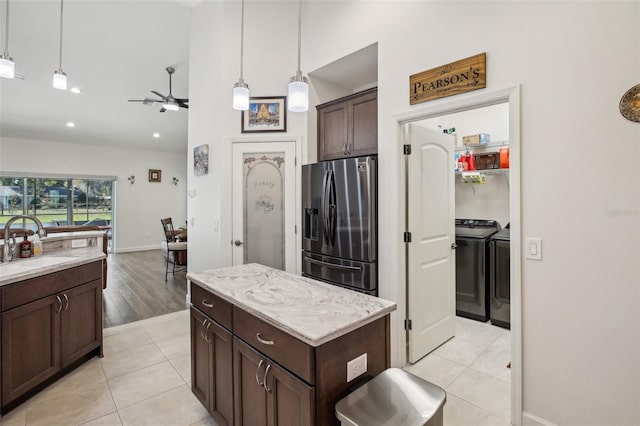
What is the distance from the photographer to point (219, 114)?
3.54m

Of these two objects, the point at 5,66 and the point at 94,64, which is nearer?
the point at 5,66

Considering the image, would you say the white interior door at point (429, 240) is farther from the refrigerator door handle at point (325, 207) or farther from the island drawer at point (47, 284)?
the island drawer at point (47, 284)

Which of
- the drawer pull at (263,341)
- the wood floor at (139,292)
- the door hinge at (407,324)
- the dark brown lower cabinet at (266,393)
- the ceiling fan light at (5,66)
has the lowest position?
the wood floor at (139,292)

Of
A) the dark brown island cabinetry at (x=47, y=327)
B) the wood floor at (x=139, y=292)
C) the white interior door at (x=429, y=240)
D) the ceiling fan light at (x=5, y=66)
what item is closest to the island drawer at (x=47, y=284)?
the dark brown island cabinetry at (x=47, y=327)

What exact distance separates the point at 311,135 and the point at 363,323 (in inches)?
98.9

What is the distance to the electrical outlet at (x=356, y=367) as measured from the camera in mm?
1271

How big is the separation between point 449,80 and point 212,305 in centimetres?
220

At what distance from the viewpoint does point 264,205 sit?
3.52 m

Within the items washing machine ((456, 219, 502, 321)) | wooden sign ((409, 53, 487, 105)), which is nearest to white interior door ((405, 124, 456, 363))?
wooden sign ((409, 53, 487, 105))

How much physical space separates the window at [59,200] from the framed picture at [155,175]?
98 cm

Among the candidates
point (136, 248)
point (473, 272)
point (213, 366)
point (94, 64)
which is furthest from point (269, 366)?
point (136, 248)

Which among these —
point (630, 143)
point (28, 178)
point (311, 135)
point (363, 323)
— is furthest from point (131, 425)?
point (28, 178)

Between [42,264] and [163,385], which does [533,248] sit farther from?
[42,264]

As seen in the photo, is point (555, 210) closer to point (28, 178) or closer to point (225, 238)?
point (225, 238)
